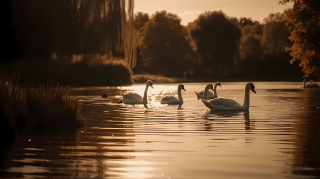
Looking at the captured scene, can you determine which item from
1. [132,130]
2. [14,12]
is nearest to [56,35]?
[14,12]

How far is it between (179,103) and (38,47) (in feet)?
63.4

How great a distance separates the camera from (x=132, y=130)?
47.7 feet

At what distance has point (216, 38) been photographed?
294 feet

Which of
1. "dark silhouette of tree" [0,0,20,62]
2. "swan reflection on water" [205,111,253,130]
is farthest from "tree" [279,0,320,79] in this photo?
"dark silhouette of tree" [0,0,20,62]

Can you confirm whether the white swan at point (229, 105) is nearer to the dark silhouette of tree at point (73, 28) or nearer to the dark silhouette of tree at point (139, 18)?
the dark silhouette of tree at point (73, 28)

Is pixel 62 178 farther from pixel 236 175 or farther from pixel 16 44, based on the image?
pixel 16 44

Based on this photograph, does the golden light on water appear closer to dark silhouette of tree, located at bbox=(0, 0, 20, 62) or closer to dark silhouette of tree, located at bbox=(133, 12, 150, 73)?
dark silhouette of tree, located at bbox=(0, 0, 20, 62)

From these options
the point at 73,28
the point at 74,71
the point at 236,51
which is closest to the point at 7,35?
the point at 73,28

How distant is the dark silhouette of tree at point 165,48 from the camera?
10244 centimetres

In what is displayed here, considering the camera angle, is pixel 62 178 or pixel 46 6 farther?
pixel 46 6

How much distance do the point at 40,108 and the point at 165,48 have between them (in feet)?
294

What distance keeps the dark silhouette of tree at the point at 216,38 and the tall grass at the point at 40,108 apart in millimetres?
75636

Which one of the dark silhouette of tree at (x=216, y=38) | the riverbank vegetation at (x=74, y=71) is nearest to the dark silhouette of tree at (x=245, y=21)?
the dark silhouette of tree at (x=216, y=38)

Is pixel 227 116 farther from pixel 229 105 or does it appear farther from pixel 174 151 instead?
pixel 174 151
